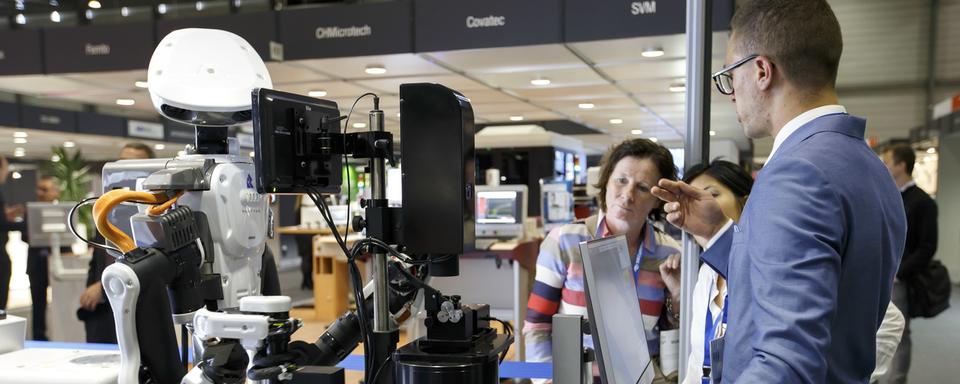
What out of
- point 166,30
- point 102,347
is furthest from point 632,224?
point 166,30

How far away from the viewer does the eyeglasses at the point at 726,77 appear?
1227 millimetres

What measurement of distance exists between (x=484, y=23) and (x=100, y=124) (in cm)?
803

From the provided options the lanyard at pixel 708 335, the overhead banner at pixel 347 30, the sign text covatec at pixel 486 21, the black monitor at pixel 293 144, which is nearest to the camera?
the black monitor at pixel 293 144

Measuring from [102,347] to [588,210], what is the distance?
7148 mm

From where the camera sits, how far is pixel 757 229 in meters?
1.08

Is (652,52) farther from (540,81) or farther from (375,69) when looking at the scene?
(375,69)

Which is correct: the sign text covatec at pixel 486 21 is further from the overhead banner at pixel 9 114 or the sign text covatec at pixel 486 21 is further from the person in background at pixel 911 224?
the overhead banner at pixel 9 114

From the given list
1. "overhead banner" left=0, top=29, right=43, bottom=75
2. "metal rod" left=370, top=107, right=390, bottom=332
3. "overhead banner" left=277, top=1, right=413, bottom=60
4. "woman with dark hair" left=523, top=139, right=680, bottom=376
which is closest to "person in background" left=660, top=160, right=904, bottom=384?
"woman with dark hair" left=523, top=139, right=680, bottom=376

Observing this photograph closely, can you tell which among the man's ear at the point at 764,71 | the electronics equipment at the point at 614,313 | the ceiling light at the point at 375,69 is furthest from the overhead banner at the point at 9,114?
the man's ear at the point at 764,71

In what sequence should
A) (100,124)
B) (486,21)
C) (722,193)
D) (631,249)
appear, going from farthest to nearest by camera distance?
(100,124) → (486,21) → (631,249) → (722,193)

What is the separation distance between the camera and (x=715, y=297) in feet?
5.84

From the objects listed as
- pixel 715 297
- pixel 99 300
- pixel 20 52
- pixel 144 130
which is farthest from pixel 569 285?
pixel 144 130

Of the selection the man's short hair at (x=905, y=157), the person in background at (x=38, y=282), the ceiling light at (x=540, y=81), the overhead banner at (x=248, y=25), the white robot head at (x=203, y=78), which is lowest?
the person in background at (x=38, y=282)

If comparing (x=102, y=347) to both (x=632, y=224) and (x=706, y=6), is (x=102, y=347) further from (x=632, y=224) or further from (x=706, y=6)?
(x=706, y=6)
